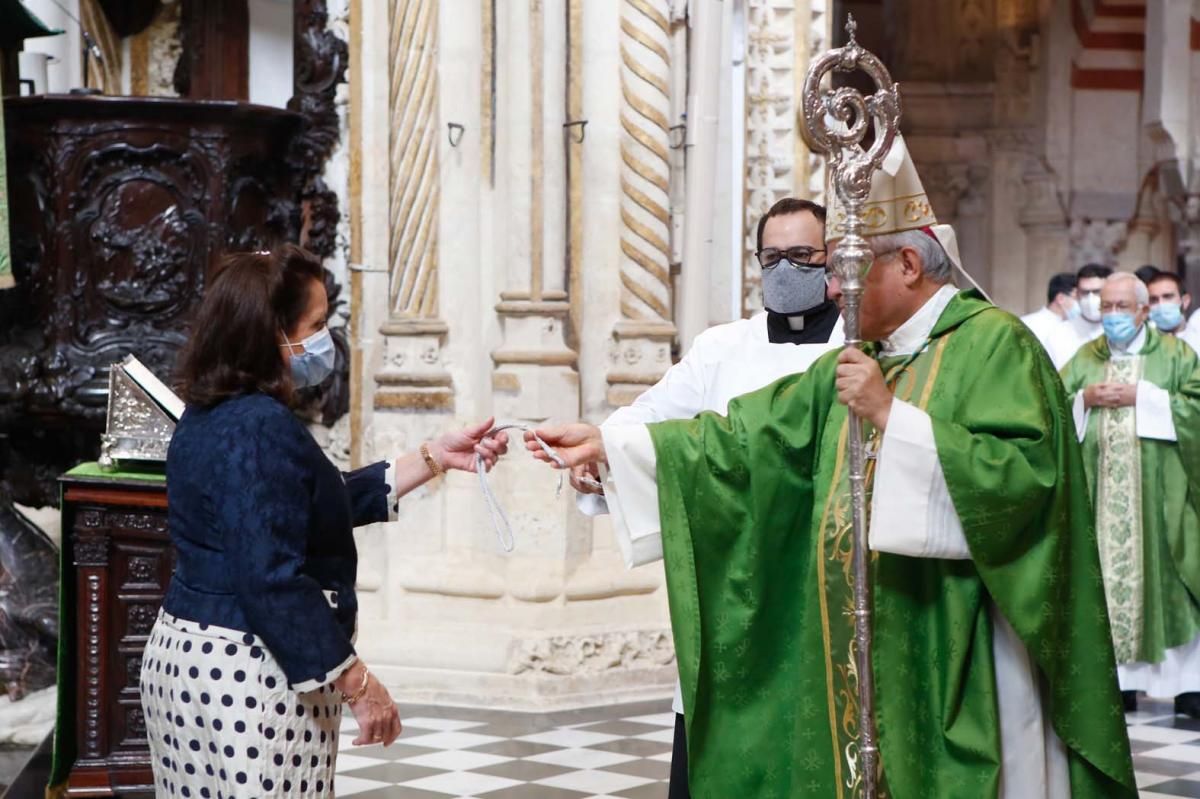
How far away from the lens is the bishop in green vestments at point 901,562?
3127 mm

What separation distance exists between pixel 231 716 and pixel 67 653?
2.17 meters

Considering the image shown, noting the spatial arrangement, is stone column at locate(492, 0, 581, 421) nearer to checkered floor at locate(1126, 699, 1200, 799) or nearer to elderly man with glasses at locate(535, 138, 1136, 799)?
checkered floor at locate(1126, 699, 1200, 799)

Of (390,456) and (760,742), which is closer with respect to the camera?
(760,742)

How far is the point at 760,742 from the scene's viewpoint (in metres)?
3.43

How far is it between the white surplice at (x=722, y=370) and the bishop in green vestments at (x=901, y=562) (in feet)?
1.72

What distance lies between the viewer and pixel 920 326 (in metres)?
3.36

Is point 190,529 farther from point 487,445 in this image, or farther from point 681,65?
point 681,65

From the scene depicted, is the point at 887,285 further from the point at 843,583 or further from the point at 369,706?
the point at 369,706

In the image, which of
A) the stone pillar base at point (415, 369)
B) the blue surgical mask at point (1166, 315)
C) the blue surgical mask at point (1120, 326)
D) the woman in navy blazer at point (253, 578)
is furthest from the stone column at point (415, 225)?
the woman in navy blazer at point (253, 578)

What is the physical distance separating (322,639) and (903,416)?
3.53 feet

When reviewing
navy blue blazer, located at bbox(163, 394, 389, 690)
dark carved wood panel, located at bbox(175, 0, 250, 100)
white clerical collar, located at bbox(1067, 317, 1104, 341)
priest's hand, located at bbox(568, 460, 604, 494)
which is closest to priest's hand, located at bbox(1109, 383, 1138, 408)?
white clerical collar, located at bbox(1067, 317, 1104, 341)

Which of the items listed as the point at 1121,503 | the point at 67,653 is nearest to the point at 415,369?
the point at 67,653

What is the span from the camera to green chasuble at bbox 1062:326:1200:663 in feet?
25.5

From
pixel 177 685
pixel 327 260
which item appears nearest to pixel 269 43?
pixel 327 260
